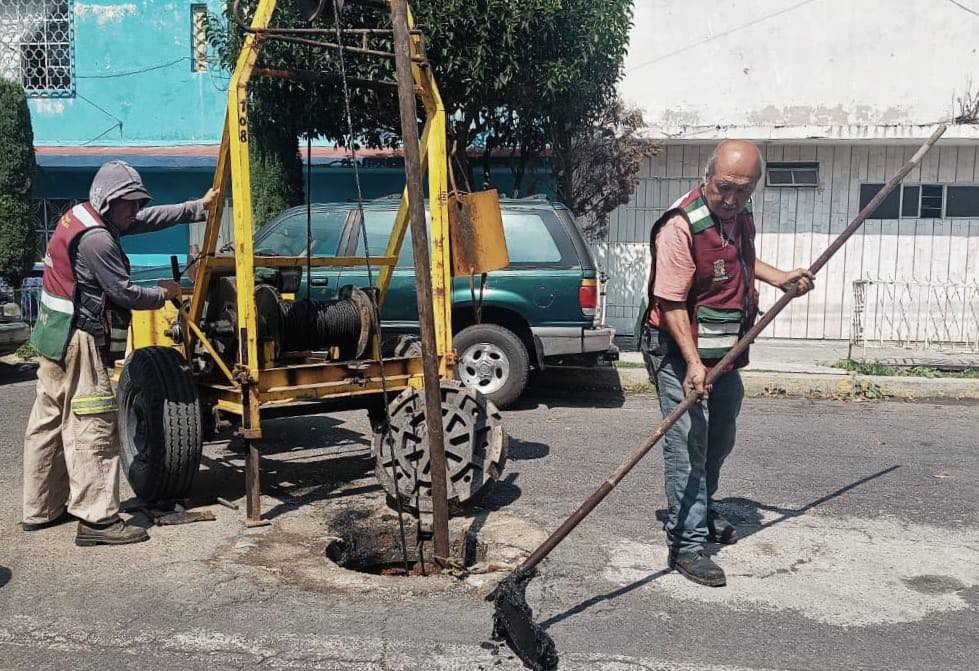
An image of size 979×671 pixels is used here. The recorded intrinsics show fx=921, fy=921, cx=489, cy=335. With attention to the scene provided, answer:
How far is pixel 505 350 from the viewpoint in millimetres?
8555

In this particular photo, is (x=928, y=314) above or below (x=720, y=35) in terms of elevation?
below

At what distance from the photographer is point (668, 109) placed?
12.8 metres

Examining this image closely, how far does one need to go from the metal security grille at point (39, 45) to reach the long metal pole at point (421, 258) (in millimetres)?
12170

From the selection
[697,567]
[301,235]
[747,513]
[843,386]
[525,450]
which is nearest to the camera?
[697,567]

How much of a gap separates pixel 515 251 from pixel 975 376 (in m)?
5.31

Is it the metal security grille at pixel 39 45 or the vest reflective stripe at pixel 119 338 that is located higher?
the metal security grille at pixel 39 45

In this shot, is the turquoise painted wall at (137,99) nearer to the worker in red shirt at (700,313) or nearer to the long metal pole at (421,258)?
the long metal pole at (421,258)

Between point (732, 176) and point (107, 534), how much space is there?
355 centimetres

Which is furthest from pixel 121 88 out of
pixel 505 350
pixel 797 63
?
pixel 797 63

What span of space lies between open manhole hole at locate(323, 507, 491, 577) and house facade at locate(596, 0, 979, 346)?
829cm

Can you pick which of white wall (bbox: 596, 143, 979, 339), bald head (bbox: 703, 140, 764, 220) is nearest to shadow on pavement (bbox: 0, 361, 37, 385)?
white wall (bbox: 596, 143, 979, 339)

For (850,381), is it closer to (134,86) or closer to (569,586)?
(569,586)

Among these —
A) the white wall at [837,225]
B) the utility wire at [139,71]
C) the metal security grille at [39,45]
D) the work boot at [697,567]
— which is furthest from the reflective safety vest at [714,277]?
the metal security grille at [39,45]

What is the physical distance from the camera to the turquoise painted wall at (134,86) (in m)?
14.2
